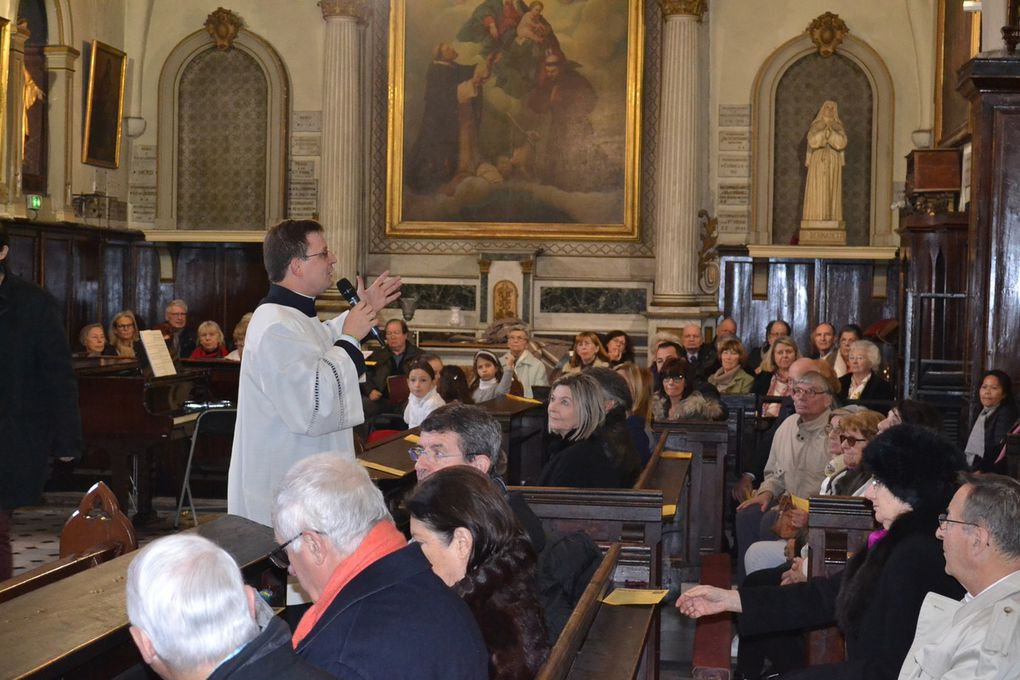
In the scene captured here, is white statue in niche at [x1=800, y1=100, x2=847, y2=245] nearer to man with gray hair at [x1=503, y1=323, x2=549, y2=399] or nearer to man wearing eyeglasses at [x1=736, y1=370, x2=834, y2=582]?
man with gray hair at [x1=503, y1=323, x2=549, y2=399]

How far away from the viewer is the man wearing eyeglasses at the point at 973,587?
322 cm

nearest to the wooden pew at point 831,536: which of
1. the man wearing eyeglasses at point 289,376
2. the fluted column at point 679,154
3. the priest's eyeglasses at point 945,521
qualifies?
the priest's eyeglasses at point 945,521

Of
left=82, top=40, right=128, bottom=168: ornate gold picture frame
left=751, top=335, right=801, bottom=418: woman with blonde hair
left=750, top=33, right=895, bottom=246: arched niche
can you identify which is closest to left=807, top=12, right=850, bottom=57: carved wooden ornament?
left=750, top=33, right=895, bottom=246: arched niche

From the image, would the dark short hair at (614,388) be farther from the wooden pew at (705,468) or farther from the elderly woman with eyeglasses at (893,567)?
the elderly woman with eyeglasses at (893,567)

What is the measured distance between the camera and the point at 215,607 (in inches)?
81.3

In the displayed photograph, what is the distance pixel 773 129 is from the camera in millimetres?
16406

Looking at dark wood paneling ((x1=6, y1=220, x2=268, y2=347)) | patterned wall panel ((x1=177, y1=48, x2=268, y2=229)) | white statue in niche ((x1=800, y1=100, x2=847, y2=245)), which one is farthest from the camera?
→ patterned wall panel ((x1=177, y1=48, x2=268, y2=229))

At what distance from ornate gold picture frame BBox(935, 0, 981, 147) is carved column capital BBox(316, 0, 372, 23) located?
690 centimetres

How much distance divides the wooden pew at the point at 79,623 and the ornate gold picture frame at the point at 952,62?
35.1ft

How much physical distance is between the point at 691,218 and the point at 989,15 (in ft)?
20.9

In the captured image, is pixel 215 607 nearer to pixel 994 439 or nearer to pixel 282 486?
pixel 282 486

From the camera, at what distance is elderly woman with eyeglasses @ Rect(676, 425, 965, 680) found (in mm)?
3686

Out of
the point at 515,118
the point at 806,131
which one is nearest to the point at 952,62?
the point at 806,131

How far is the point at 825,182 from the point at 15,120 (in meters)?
9.29
